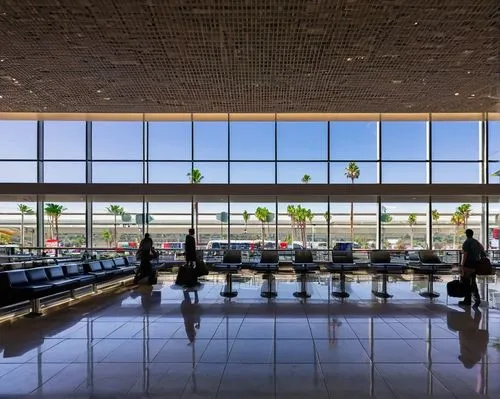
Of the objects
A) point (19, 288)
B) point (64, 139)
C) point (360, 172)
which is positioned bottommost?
point (19, 288)

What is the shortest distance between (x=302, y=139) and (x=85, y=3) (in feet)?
40.6

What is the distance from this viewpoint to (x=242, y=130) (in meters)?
17.6

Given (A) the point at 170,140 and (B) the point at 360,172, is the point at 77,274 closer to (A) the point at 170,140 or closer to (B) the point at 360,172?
(A) the point at 170,140

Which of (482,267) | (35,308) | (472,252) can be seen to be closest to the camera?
(35,308)

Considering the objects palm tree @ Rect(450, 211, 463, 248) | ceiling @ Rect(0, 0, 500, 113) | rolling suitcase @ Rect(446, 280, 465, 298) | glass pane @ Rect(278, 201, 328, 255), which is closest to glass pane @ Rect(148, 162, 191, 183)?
glass pane @ Rect(278, 201, 328, 255)

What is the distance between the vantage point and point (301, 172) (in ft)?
55.9

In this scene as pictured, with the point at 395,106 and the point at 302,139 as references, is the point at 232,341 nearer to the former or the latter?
the point at 395,106

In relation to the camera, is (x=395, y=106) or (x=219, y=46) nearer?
(x=219, y=46)

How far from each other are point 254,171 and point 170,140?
12.0ft

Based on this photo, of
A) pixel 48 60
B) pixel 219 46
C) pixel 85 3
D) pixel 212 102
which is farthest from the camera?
pixel 212 102

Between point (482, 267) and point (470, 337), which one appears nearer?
point (470, 337)

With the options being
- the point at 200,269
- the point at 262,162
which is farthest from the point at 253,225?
the point at 200,269

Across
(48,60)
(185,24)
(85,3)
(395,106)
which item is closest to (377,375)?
(185,24)

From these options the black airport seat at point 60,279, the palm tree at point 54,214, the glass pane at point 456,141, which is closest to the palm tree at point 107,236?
the palm tree at point 54,214
